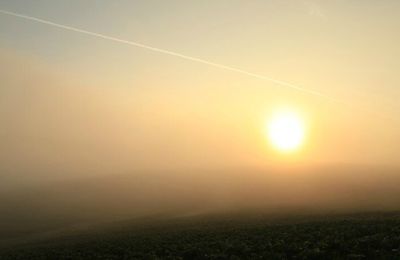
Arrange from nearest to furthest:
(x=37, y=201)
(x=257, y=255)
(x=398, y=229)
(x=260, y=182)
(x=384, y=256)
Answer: (x=384, y=256) < (x=257, y=255) < (x=398, y=229) < (x=37, y=201) < (x=260, y=182)

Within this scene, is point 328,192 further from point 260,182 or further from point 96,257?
point 96,257

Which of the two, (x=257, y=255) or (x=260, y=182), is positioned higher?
(x=260, y=182)

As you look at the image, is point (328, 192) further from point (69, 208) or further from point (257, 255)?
point (257, 255)

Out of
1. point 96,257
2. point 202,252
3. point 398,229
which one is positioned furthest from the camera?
point 96,257

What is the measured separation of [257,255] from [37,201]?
162m

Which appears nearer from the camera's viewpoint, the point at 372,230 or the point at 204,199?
the point at 372,230

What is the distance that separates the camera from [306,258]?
19.5m

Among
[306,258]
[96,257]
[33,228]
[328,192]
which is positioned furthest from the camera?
[328,192]

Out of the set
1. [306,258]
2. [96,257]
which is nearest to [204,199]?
[96,257]

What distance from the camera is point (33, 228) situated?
109 metres

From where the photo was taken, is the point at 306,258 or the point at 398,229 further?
the point at 398,229

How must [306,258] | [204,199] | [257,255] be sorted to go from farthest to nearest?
1. [204,199]
2. [257,255]
3. [306,258]

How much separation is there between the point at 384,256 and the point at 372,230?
26.6 feet

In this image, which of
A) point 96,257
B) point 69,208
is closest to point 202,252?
point 96,257
